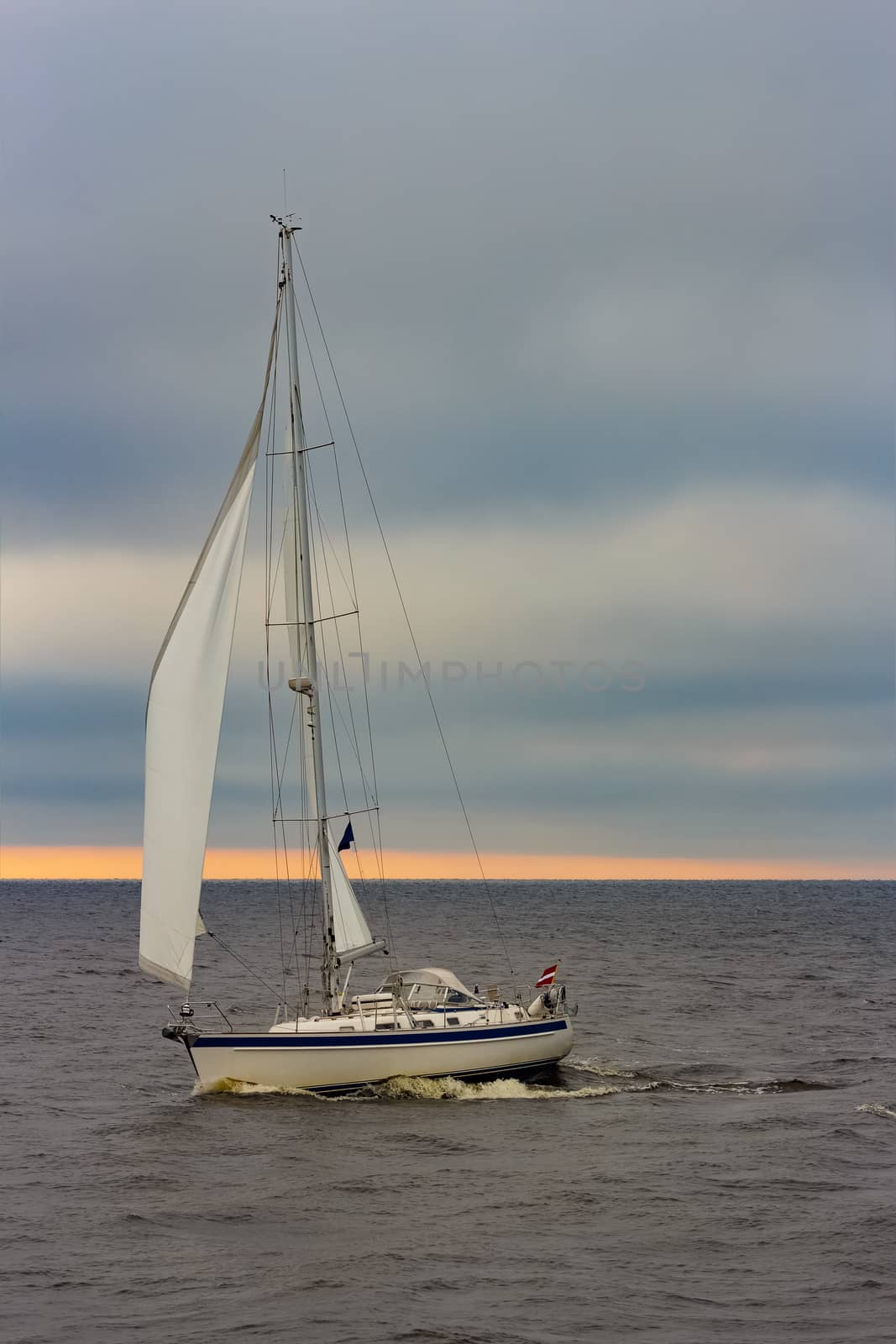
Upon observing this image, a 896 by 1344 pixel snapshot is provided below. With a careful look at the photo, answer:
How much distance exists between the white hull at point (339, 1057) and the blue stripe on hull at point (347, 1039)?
0.02 metres

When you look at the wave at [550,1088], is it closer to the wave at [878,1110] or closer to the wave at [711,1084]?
the wave at [711,1084]

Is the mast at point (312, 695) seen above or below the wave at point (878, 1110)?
above

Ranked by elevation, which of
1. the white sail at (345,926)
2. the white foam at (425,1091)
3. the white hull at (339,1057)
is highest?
the white sail at (345,926)

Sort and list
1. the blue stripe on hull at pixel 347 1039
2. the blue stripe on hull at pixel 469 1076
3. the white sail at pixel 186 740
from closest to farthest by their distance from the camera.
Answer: the white sail at pixel 186 740 < the blue stripe on hull at pixel 347 1039 < the blue stripe on hull at pixel 469 1076

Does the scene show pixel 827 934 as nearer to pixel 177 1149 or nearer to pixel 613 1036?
pixel 613 1036

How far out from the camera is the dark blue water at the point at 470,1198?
18812 millimetres

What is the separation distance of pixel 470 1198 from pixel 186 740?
12.2 meters

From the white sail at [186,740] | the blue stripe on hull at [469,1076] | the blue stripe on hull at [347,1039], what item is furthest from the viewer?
the blue stripe on hull at [469,1076]

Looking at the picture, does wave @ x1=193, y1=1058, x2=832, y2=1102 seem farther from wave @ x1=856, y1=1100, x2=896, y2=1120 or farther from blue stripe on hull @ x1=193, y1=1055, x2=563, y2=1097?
wave @ x1=856, y1=1100, x2=896, y2=1120

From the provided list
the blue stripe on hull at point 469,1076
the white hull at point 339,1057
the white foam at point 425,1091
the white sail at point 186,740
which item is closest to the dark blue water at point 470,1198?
the white foam at point 425,1091

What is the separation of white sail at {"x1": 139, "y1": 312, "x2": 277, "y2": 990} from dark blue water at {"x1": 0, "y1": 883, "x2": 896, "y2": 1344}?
431 centimetres

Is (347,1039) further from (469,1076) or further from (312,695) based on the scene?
(312,695)

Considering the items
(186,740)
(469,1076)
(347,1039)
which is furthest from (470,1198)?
(186,740)

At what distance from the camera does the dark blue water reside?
61.7 feet
